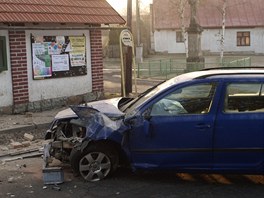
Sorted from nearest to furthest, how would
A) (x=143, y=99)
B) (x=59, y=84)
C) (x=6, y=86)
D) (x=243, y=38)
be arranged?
(x=143, y=99) < (x=6, y=86) < (x=59, y=84) < (x=243, y=38)

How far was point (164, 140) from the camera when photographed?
621 cm

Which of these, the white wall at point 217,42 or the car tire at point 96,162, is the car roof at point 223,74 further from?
the white wall at point 217,42

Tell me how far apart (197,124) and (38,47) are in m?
7.05

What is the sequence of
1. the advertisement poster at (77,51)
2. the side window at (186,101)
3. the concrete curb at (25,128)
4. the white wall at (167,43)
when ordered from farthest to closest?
the white wall at (167,43)
the advertisement poster at (77,51)
the concrete curb at (25,128)
the side window at (186,101)

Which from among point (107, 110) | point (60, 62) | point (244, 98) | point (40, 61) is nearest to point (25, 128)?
point (40, 61)

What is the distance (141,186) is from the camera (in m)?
6.31

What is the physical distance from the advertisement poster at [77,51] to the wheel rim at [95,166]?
676 cm

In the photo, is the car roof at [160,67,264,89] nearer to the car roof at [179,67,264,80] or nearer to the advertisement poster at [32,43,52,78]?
the car roof at [179,67,264,80]

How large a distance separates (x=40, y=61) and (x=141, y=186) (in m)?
6.75

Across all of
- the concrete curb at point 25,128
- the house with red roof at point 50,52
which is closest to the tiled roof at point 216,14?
the house with red roof at point 50,52

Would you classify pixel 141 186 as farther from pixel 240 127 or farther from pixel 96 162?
pixel 240 127

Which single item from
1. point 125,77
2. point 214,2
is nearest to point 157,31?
point 214,2

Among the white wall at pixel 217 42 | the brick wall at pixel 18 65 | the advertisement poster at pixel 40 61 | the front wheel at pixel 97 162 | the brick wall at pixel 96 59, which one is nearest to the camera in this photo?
the front wheel at pixel 97 162

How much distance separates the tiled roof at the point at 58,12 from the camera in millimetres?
11297
